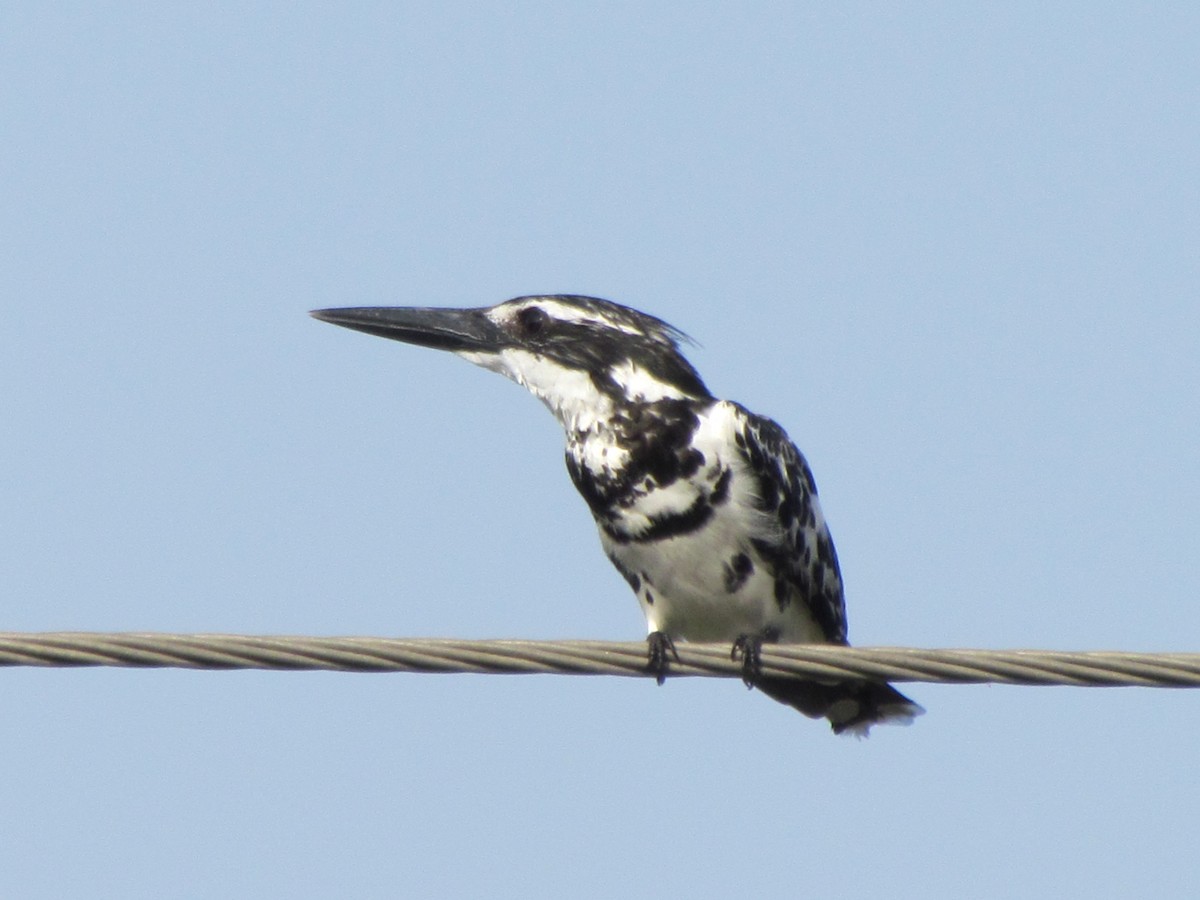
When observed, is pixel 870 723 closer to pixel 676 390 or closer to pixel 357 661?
pixel 676 390

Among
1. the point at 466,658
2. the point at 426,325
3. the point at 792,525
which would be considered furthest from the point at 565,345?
the point at 466,658

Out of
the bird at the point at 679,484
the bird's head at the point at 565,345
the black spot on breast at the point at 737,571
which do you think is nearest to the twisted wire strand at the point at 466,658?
the bird at the point at 679,484

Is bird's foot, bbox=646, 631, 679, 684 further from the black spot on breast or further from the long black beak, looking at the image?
the long black beak

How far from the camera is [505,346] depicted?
6867mm

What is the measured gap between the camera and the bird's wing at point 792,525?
6383 millimetres

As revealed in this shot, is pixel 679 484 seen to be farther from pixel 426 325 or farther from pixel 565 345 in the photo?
pixel 426 325

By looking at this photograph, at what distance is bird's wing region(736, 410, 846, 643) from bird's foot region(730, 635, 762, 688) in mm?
761

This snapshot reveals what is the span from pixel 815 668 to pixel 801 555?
1774mm

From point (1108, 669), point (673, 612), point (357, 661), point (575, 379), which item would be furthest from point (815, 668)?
point (575, 379)

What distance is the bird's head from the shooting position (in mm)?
6543

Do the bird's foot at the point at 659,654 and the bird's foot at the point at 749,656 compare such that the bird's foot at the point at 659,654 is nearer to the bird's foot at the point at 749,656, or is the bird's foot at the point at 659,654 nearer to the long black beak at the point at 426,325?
the bird's foot at the point at 749,656

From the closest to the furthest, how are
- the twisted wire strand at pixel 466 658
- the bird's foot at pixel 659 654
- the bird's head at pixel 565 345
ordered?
the twisted wire strand at pixel 466 658, the bird's foot at pixel 659 654, the bird's head at pixel 565 345

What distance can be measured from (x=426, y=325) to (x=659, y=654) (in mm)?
2224

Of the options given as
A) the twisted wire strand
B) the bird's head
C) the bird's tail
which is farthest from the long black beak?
the twisted wire strand
